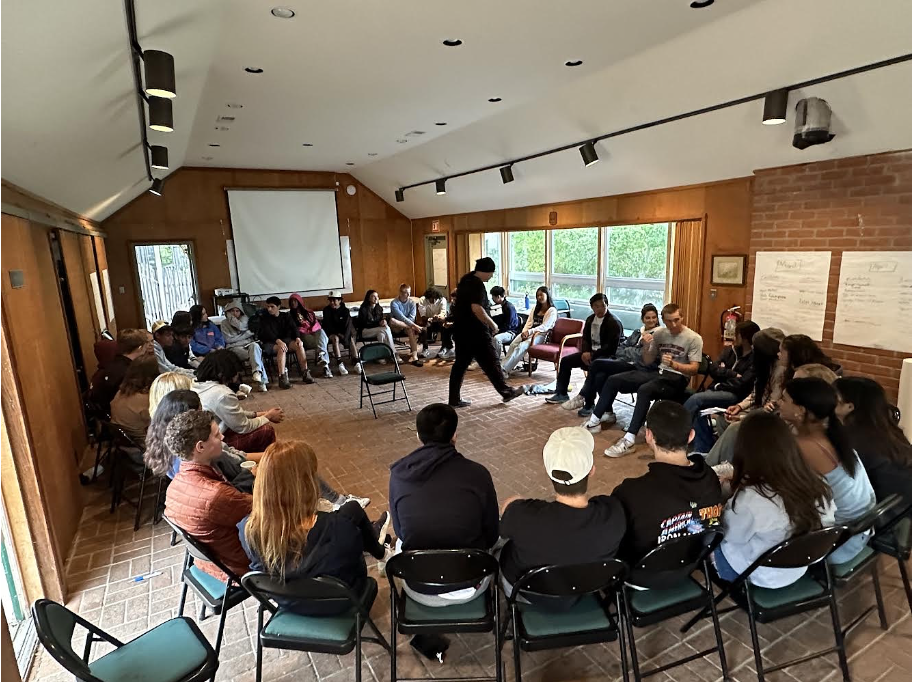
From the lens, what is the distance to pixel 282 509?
1.80 m

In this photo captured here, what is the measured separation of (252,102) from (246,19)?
1.98 metres

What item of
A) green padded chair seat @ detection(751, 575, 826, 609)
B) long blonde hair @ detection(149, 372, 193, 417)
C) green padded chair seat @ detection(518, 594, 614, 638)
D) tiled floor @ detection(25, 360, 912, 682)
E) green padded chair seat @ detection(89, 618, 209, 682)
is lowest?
tiled floor @ detection(25, 360, 912, 682)

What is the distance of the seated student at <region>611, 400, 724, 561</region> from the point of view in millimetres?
1896

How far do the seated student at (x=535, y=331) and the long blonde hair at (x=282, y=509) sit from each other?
4.87m

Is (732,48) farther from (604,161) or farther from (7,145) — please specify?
(7,145)

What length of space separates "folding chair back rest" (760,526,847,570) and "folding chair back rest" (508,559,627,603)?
56cm

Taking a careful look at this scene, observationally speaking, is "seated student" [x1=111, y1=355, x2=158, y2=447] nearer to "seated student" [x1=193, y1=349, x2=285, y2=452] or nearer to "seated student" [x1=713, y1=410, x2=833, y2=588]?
"seated student" [x1=193, y1=349, x2=285, y2=452]

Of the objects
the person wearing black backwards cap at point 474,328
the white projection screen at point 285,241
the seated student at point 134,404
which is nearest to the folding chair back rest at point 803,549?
the seated student at point 134,404

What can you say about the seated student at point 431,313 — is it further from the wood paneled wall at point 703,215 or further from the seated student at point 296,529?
→ the seated student at point 296,529

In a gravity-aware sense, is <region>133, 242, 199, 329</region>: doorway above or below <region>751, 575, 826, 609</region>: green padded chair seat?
above

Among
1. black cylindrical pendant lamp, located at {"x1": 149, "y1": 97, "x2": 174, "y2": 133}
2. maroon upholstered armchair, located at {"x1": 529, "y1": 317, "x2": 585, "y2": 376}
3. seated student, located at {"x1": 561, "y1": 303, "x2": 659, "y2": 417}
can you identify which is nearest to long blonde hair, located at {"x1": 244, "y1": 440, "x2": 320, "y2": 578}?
black cylindrical pendant lamp, located at {"x1": 149, "y1": 97, "x2": 174, "y2": 133}

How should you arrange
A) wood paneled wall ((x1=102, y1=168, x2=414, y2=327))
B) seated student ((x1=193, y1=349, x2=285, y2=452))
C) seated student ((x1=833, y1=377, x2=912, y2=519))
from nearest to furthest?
1. seated student ((x1=833, y1=377, x2=912, y2=519))
2. seated student ((x1=193, y1=349, x2=285, y2=452))
3. wood paneled wall ((x1=102, y1=168, x2=414, y2=327))

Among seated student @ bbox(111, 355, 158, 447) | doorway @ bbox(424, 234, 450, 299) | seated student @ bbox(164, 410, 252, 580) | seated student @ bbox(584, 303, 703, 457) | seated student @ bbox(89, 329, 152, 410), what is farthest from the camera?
doorway @ bbox(424, 234, 450, 299)

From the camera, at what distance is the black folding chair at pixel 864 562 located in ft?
6.47
